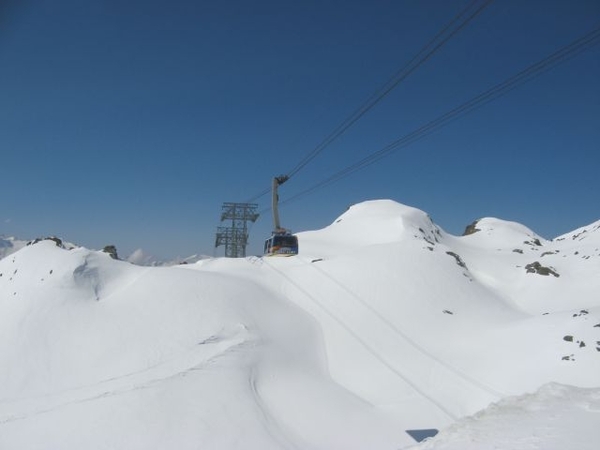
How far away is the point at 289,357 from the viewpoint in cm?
1719

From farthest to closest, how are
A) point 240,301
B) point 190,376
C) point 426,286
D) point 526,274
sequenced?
point 526,274 < point 426,286 < point 240,301 < point 190,376

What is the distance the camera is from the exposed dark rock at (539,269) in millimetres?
34312

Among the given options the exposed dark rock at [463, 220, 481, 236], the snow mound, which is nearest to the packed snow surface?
the snow mound

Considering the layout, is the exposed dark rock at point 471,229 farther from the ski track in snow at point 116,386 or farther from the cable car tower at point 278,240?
the ski track in snow at point 116,386

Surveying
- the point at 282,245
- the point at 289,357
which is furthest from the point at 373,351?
the point at 282,245

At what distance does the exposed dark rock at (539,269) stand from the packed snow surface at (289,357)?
4056 mm

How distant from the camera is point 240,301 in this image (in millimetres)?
21141

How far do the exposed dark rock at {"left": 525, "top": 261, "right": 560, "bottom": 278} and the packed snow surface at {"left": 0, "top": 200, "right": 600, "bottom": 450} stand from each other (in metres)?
4.06

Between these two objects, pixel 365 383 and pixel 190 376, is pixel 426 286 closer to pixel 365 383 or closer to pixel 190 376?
Answer: pixel 365 383

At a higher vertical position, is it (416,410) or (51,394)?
(51,394)

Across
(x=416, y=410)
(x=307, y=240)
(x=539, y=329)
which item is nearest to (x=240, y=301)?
(x=416, y=410)

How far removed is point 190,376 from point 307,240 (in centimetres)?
3027

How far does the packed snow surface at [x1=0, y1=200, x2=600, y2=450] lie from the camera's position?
10719mm

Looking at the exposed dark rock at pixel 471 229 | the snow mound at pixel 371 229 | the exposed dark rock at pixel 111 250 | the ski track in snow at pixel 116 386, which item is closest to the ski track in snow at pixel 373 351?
the ski track in snow at pixel 116 386
